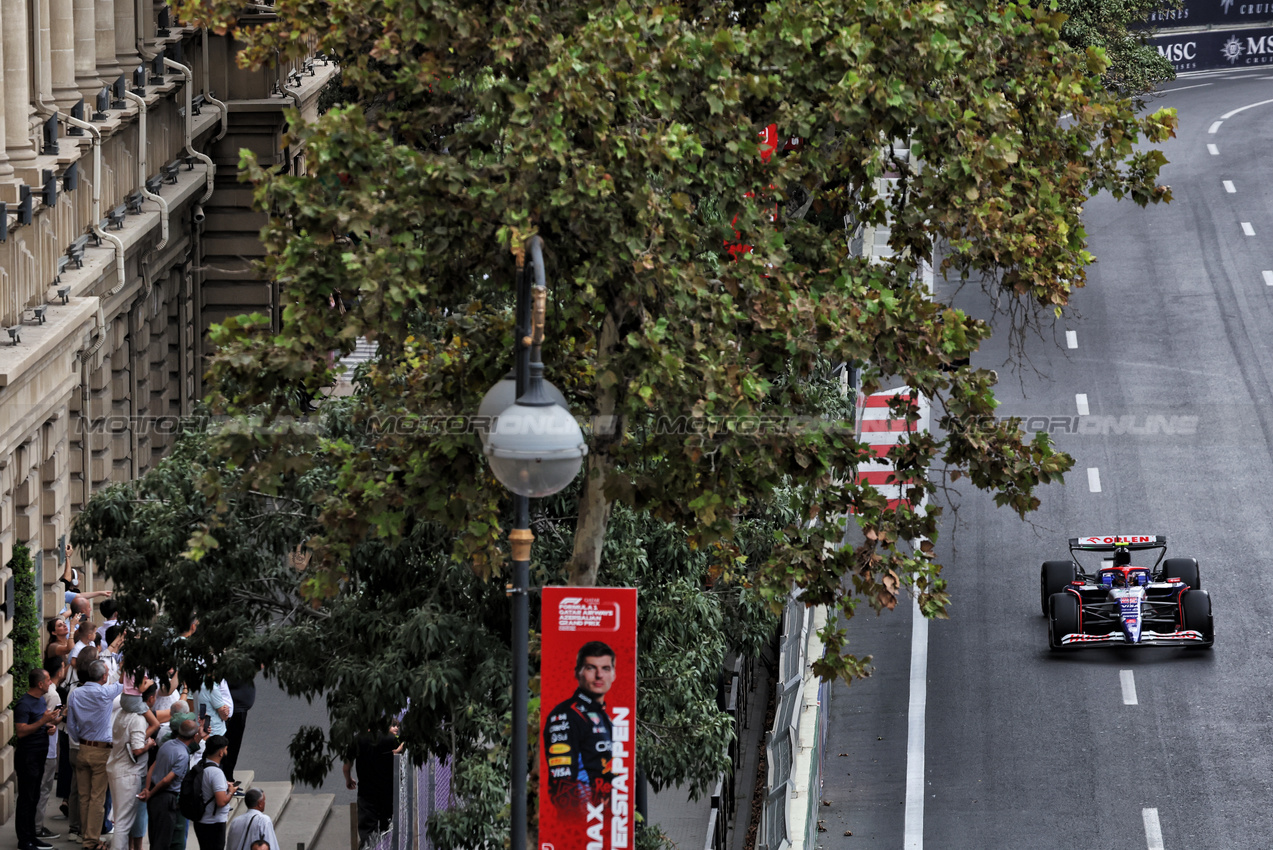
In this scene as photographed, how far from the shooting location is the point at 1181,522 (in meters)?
30.7

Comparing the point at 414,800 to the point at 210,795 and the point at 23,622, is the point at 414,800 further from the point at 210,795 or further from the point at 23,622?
the point at 23,622

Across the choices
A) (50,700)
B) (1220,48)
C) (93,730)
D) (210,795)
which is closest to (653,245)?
(210,795)

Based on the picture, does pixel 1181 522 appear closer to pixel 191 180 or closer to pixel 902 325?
pixel 191 180

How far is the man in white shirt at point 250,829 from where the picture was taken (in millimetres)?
15078

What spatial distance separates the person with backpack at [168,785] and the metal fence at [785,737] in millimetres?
4848

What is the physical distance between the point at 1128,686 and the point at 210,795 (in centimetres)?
1289

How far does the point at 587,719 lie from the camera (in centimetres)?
1153

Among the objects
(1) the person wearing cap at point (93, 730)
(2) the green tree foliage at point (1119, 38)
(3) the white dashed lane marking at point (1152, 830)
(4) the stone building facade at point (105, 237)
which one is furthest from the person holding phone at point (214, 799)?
(2) the green tree foliage at point (1119, 38)

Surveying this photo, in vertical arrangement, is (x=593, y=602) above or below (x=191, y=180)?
below

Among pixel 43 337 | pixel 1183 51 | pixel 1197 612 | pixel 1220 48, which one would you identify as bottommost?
pixel 1197 612

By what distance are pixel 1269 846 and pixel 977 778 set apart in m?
3.36

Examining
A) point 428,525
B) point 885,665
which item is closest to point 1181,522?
point 885,665

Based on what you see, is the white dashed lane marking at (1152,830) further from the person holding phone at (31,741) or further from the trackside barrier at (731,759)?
the person holding phone at (31,741)

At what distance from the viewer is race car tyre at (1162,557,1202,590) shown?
25.3 meters
